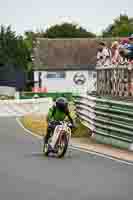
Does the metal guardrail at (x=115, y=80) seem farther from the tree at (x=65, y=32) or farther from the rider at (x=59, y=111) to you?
the tree at (x=65, y=32)

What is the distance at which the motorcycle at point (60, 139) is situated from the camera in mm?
19203

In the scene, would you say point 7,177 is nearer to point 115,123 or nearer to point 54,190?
point 54,190

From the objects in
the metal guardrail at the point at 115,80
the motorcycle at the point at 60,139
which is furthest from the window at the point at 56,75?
the motorcycle at the point at 60,139

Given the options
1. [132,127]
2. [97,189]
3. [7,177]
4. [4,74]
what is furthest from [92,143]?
[4,74]

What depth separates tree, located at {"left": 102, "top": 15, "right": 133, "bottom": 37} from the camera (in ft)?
410

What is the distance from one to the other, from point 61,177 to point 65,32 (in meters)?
110

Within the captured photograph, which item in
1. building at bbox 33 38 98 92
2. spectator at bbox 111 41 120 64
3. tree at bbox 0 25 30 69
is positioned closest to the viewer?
spectator at bbox 111 41 120 64

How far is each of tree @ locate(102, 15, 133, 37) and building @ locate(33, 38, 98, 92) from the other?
31.1 meters

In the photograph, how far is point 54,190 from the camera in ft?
42.9

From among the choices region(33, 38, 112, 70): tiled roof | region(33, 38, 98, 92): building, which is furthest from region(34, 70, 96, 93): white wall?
region(33, 38, 112, 70): tiled roof

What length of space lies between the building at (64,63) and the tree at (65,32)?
31475mm

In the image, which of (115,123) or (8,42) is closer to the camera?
(115,123)

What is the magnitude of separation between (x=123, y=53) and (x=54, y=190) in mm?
12545

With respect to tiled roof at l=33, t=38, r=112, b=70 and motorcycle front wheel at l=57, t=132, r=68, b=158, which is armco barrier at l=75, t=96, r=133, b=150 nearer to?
motorcycle front wheel at l=57, t=132, r=68, b=158
